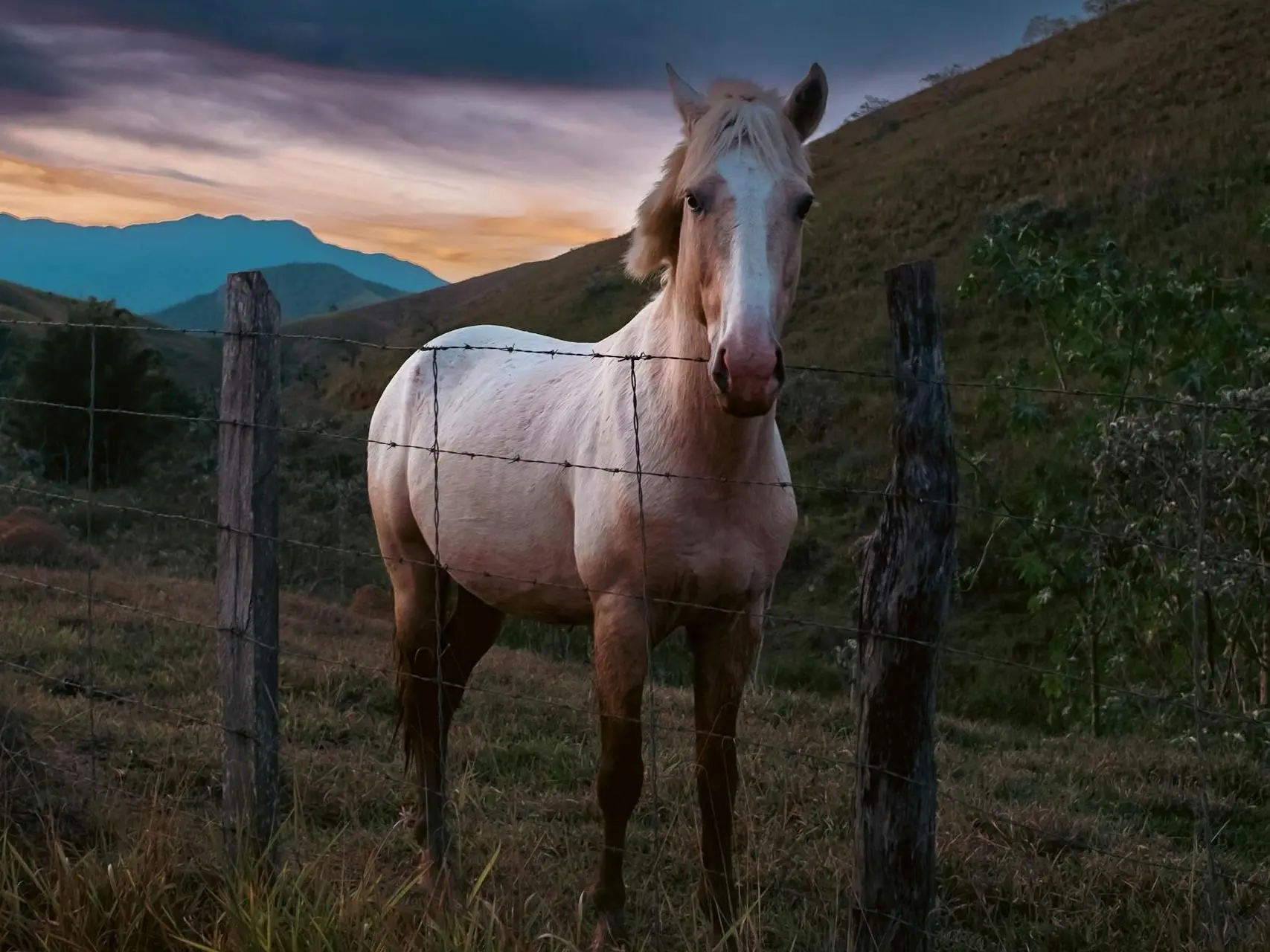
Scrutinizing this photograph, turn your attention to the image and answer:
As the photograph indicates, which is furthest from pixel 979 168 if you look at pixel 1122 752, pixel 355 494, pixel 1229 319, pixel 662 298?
pixel 662 298

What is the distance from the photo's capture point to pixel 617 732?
3.19 metres

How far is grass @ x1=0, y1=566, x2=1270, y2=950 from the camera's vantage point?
275 centimetres

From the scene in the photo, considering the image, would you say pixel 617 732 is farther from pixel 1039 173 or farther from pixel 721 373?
pixel 1039 173

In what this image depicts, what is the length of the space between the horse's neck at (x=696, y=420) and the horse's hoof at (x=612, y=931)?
4.40 feet

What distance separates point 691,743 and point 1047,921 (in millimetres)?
2105

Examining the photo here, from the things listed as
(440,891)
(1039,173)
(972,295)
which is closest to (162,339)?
(1039,173)

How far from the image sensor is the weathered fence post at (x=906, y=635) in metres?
2.29

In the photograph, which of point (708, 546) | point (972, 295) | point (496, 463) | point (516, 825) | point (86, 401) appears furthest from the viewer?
point (86, 401)

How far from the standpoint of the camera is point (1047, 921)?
3.30 m

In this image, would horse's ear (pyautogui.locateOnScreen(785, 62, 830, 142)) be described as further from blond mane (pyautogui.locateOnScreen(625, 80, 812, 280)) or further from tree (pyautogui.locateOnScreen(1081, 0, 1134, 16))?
tree (pyautogui.locateOnScreen(1081, 0, 1134, 16))

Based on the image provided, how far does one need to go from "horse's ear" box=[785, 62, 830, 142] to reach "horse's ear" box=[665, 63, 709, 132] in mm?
267

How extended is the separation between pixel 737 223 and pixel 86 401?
2258 centimetres

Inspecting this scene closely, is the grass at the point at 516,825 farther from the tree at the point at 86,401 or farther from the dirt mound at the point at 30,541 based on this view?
the tree at the point at 86,401

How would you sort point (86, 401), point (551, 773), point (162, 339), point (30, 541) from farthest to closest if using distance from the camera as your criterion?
1. point (162, 339)
2. point (86, 401)
3. point (30, 541)
4. point (551, 773)
